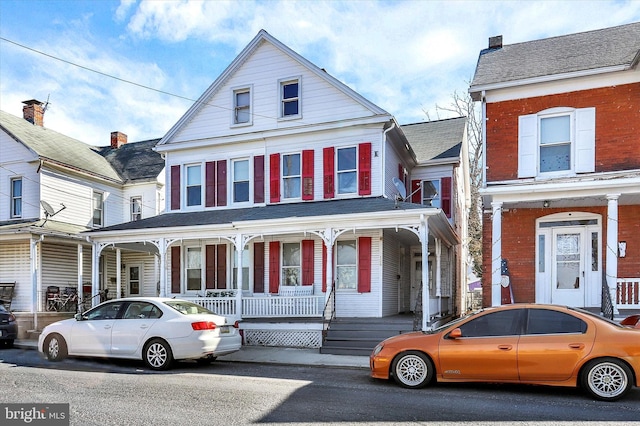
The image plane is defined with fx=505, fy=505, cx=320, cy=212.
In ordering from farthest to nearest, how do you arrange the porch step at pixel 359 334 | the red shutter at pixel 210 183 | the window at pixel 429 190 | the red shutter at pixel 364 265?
the window at pixel 429 190, the red shutter at pixel 210 183, the red shutter at pixel 364 265, the porch step at pixel 359 334

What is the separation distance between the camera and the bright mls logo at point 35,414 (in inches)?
231

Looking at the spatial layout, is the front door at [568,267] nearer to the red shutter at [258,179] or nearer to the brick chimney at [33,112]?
the red shutter at [258,179]

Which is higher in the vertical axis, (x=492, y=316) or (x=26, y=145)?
(x=26, y=145)

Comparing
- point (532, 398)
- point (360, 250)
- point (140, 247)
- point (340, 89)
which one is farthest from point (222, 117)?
point (532, 398)

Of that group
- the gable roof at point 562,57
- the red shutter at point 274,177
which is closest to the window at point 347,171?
the red shutter at point 274,177

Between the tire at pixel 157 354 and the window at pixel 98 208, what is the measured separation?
13.7m

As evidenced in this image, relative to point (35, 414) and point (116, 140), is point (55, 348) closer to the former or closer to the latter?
point (35, 414)

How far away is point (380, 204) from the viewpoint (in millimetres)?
13695

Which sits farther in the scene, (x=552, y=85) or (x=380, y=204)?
(x=380, y=204)

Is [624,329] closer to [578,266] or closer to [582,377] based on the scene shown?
[582,377]

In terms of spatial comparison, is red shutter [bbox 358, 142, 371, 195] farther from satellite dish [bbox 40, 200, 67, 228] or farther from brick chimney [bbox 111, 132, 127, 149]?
brick chimney [bbox 111, 132, 127, 149]

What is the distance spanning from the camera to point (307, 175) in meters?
15.8

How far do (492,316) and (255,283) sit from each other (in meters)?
9.49

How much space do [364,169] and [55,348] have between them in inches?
364
